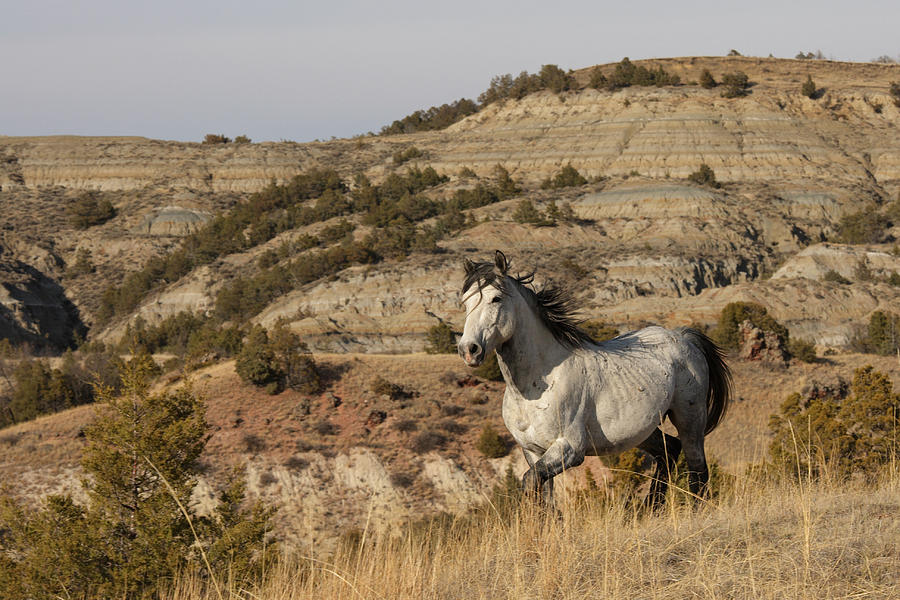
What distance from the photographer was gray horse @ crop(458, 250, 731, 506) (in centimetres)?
670

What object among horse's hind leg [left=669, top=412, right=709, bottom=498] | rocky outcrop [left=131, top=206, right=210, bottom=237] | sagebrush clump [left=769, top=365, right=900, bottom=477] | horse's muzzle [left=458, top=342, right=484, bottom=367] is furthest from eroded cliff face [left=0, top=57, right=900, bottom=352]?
horse's muzzle [left=458, top=342, right=484, bottom=367]

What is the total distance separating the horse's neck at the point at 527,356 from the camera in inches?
273

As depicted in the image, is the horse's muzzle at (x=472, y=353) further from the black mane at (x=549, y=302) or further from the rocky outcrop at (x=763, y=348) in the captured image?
the rocky outcrop at (x=763, y=348)

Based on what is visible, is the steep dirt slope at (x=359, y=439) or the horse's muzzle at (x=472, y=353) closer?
the horse's muzzle at (x=472, y=353)

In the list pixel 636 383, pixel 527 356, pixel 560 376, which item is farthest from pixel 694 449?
pixel 527 356

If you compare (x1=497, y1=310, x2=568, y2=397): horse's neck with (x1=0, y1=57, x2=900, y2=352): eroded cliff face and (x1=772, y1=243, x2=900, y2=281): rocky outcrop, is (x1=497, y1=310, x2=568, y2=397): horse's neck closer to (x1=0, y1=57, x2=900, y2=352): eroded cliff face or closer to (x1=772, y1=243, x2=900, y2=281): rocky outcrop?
(x1=0, y1=57, x2=900, y2=352): eroded cliff face

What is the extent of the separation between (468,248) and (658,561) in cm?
6623

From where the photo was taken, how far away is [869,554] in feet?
17.0

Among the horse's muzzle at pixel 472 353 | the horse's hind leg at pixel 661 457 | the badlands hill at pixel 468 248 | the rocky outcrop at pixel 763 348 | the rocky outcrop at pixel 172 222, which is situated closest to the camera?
the horse's muzzle at pixel 472 353

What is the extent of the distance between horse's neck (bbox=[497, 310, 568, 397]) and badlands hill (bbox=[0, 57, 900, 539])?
→ 19.3m

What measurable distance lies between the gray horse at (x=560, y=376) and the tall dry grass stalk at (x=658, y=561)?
22.9 inches

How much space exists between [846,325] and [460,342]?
5697 centimetres

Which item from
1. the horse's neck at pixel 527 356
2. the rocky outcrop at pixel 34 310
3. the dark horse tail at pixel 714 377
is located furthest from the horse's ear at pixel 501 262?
the rocky outcrop at pixel 34 310

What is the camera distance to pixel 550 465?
264 inches
